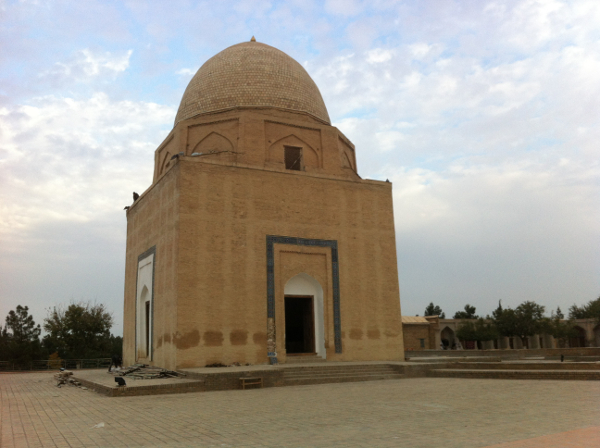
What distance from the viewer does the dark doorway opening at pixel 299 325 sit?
1354 cm

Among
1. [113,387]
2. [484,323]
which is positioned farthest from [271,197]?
[484,323]

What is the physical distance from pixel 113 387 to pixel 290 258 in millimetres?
5784

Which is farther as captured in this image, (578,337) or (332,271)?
(578,337)

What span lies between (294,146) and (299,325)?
5.12m

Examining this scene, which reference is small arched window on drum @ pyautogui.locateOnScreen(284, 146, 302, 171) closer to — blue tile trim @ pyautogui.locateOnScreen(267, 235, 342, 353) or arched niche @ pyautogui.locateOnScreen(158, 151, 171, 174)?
blue tile trim @ pyautogui.locateOnScreen(267, 235, 342, 353)

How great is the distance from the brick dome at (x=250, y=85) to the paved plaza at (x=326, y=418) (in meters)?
9.31

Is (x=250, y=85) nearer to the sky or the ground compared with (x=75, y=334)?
nearer to the sky

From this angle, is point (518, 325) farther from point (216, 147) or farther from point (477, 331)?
point (216, 147)

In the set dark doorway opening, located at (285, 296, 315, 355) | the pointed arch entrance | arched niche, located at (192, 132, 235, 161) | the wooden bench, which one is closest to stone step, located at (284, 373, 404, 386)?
the wooden bench

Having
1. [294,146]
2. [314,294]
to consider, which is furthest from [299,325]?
[294,146]

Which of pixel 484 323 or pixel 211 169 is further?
pixel 484 323

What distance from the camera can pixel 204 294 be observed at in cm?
1180

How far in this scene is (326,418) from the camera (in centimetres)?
571

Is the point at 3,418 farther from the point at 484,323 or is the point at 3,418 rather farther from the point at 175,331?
the point at 484,323
